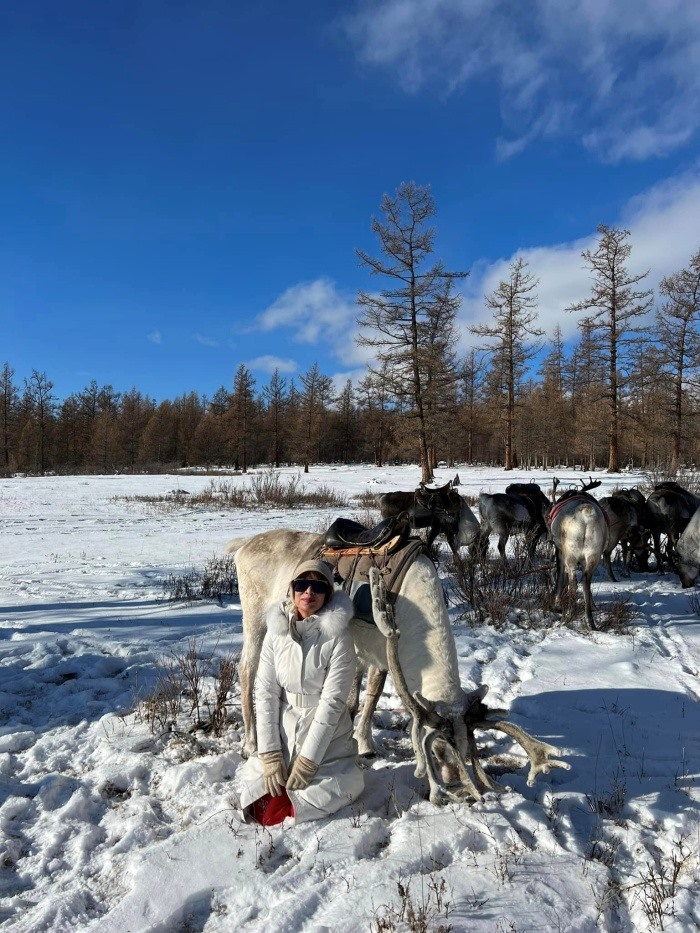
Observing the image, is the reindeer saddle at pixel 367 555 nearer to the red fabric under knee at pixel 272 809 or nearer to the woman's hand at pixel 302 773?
the woman's hand at pixel 302 773

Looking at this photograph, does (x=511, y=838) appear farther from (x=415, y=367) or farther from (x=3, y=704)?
(x=415, y=367)

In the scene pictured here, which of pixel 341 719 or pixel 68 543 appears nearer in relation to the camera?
pixel 341 719

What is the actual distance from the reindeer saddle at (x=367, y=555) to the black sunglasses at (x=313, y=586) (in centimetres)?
31

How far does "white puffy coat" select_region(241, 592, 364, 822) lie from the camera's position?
2.86 metres

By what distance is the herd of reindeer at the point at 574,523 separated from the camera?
6.35 meters

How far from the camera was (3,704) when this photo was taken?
3.90 m

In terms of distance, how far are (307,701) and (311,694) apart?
0.04 meters

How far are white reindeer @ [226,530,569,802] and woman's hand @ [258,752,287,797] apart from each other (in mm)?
596

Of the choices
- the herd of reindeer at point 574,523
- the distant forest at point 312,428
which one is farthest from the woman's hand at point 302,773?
the distant forest at point 312,428

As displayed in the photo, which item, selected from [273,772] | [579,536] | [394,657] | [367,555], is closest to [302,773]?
[273,772]

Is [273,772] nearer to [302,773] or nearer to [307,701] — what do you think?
[302,773]

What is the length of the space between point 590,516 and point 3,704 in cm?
603

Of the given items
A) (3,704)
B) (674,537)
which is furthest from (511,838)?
(674,537)

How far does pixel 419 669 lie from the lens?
2.83m
